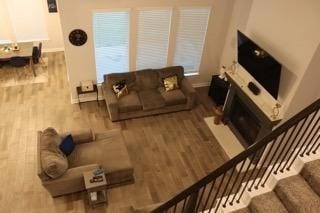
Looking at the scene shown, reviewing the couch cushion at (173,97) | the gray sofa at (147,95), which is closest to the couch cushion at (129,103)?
the gray sofa at (147,95)

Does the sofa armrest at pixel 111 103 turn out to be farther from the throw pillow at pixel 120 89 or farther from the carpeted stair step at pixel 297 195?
the carpeted stair step at pixel 297 195

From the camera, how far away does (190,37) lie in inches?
295

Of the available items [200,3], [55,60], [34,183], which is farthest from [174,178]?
[55,60]

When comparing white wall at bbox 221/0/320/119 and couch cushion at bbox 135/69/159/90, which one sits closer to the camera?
white wall at bbox 221/0/320/119

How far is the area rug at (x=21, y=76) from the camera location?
→ 8.13 metres

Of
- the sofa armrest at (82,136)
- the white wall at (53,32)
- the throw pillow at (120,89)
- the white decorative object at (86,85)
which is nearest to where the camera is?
the sofa armrest at (82,136)

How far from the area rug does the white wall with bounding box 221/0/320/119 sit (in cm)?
595

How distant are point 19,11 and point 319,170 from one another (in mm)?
8944

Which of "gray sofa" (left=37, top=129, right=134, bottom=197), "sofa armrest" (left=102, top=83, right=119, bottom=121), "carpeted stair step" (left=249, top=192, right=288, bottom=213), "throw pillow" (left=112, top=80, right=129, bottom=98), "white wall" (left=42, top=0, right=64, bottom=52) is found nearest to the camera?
"carpeted stair step" (left=249, top=192, right=288, bottom=213)

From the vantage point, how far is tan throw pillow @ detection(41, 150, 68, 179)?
4.79 m

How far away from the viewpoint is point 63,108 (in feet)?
24.1

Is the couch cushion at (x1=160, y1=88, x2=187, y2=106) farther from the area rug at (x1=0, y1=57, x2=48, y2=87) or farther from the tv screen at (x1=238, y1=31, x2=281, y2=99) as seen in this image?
the area rug at (x1=0, y1=57, x2=48, y2=87)

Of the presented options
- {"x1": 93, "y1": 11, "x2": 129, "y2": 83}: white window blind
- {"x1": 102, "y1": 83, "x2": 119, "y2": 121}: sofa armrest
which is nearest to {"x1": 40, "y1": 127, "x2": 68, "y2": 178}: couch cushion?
{"x1": 102, "y1": 83, "x2": 119, "y2": 121}: sofa armrest

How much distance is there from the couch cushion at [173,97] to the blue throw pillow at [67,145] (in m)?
2.55
